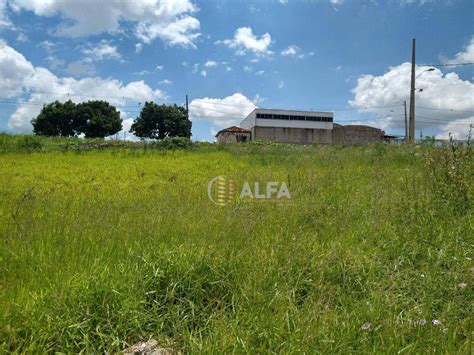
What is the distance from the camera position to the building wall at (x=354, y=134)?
140 feet

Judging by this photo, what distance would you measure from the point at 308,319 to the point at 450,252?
73.8 inches

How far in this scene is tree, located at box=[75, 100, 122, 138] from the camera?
44.3m

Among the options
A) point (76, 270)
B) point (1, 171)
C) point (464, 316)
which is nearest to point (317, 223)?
point (464, 316)

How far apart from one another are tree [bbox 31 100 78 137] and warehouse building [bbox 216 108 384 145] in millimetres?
22568

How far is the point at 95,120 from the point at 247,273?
4775 centimetres

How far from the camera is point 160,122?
153ft

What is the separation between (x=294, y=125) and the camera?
49062 millimetres

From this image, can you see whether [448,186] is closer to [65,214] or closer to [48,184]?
[65,214]

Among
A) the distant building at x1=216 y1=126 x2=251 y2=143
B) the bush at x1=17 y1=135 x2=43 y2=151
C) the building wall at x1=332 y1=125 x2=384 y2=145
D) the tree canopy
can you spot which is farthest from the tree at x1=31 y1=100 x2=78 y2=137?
the building wall at x1=332 y1=125 x2=384 y2=145

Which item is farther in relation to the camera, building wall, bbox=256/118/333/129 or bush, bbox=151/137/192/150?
building wall, bbox=256/118/333/129

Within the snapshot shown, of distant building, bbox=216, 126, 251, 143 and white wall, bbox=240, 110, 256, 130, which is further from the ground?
white wall, bbox=240, 110, 256, 130

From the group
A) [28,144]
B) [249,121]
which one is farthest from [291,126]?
[28,144]

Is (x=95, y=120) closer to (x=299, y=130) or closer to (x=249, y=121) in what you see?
(x=249, y=121)

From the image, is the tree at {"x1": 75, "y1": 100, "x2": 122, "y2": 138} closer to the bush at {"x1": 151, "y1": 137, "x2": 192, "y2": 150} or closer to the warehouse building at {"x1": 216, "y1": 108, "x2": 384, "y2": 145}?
the warehouse building at {"x1": 216, "y1": 108, "x2": 384, "y2": 145}
